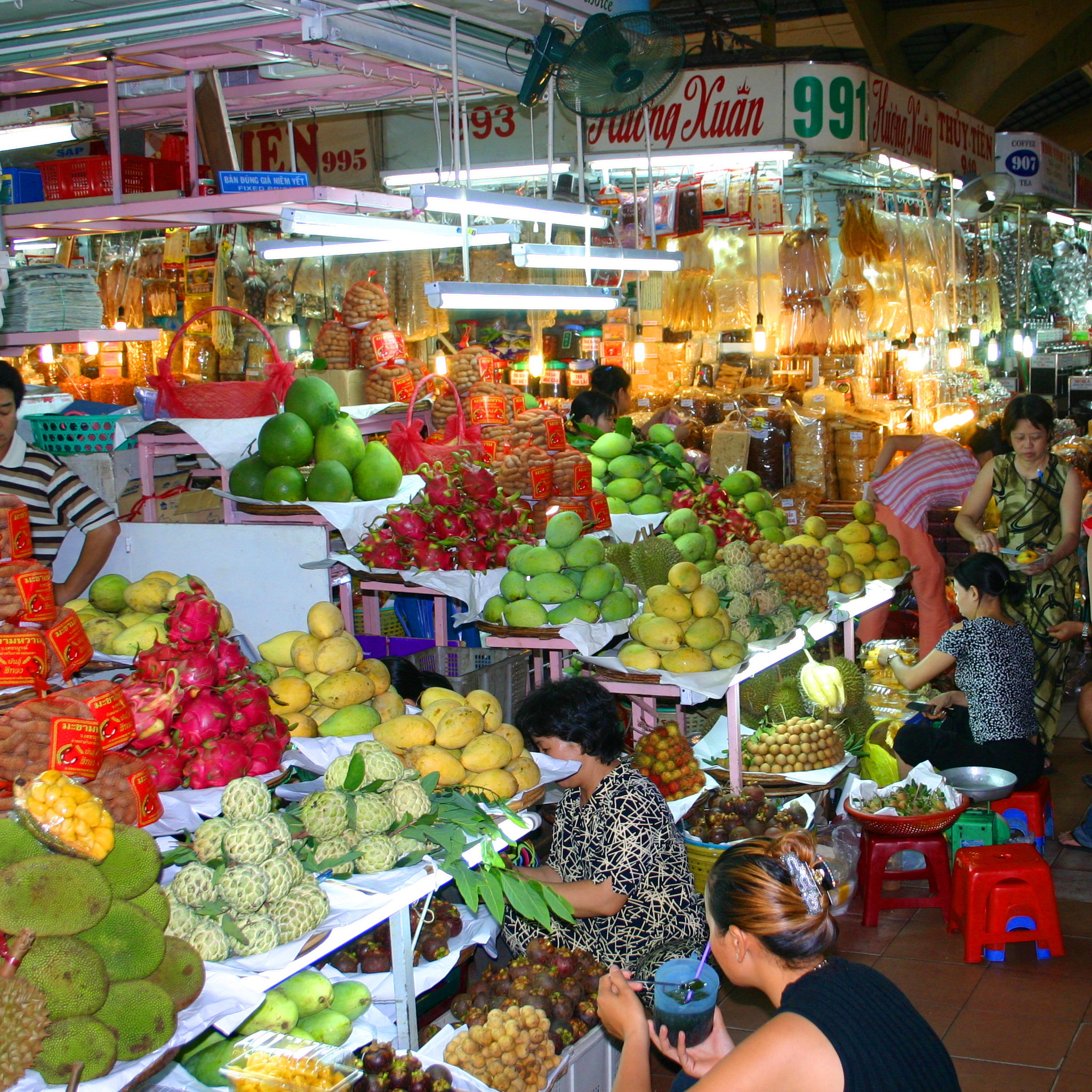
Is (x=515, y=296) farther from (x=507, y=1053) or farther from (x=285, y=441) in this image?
(x=507, y=1053)

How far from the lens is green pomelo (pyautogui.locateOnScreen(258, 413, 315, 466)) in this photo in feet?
16.1

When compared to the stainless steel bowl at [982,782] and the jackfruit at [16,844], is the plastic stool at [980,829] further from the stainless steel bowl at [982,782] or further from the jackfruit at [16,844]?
the jackfruit at [16,844]

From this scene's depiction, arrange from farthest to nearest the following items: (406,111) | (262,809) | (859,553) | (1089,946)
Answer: (406,111) → (859,553) → (1089,946) → (262,809)

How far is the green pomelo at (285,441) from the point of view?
4895 mm

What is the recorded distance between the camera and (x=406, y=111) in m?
7.87

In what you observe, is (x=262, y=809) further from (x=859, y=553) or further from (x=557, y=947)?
(x=859, y=553)

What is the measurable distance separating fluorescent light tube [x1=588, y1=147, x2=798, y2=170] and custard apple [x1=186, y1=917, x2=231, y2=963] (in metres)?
6.27

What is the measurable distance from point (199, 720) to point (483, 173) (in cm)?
618

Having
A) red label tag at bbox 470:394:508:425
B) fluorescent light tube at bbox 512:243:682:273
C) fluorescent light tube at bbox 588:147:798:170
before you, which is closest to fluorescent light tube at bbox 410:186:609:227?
fluorescent light tube at bbox 512:243:682:273

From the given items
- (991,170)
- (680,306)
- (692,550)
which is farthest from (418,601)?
(991,170)

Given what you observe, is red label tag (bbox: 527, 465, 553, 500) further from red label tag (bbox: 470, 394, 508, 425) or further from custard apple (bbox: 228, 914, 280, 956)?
custard apple (bbox: 228, 914, 280, 956)

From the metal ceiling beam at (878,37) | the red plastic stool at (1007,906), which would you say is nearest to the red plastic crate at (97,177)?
the red plastic stool at (1007,906)

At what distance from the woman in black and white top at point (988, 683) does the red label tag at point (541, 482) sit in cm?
174

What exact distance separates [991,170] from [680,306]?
4.20 metres
